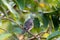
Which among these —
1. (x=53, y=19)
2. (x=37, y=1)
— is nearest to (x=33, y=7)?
(x=37, y=1)

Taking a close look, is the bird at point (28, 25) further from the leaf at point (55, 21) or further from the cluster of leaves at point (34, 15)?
the leaf at point (55, 21)

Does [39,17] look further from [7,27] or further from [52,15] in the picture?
[7,27]

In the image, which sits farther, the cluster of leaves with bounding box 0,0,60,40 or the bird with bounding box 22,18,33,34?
the bird with bounding box 22,18,33,34

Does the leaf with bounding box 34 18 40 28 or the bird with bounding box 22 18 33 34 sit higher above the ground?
the bird with bounding box 22 18 33 34

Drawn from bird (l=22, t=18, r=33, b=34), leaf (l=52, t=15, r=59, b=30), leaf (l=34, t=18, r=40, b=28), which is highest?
bird (l=22, t=18, r=33, b=34)

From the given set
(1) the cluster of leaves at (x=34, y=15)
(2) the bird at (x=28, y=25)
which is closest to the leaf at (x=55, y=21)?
(1) the cluster of leaves at (x=34, y=15)

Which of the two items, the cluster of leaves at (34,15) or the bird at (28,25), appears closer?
the cluster of leaves at (34,15)

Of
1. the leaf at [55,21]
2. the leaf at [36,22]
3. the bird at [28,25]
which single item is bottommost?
the leaf at [55,21]

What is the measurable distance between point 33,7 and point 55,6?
4.5 inches

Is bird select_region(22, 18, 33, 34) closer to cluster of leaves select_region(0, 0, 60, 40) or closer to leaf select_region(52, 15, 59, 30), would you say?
cluster of leaves select_region(0, 0, 60, 40)

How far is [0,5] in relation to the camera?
27.1 inches

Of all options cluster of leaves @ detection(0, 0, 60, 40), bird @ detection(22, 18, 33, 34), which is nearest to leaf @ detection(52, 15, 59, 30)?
cluster of leaves @ detection(0, 0, 60, 40)

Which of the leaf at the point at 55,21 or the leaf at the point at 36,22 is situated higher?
the leaf at the point at 36,22

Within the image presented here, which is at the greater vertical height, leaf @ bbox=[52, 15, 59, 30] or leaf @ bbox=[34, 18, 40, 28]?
leaf @ bbox=[34, 18, 40, 28]
